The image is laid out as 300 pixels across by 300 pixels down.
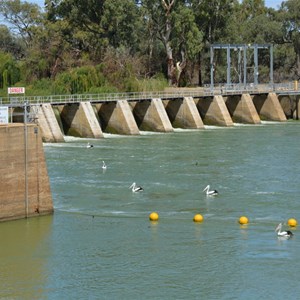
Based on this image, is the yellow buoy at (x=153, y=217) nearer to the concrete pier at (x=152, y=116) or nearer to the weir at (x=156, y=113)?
the weir at (x=156, y=113)

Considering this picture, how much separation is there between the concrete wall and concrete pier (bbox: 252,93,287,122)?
2189 inches

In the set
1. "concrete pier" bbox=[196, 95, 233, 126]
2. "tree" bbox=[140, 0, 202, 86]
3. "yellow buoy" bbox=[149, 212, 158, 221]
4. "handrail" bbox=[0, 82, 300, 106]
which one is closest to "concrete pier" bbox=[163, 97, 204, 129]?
"handrail" bbox=[0, 82, 300, 106]

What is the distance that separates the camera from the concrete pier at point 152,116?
250ft

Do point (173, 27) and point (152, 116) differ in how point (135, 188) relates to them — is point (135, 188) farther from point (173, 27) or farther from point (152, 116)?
point (173, 27)

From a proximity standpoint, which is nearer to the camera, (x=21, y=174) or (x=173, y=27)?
(x=21, y=174)

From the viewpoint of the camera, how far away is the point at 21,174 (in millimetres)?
34469

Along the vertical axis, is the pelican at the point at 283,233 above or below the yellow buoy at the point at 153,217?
below

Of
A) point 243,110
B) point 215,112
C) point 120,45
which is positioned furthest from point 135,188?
point 120,45

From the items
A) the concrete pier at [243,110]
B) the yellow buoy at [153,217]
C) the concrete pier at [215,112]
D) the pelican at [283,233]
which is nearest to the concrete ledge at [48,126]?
the concrete pier at [215,112]

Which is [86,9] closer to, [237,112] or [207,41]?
[207,41]

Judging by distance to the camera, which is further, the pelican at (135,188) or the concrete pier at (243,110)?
the concrete pier at (243,110)

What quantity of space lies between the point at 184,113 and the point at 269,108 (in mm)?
12402

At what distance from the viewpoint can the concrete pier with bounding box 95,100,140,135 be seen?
238ft

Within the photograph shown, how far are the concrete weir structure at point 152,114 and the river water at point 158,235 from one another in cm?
1541
